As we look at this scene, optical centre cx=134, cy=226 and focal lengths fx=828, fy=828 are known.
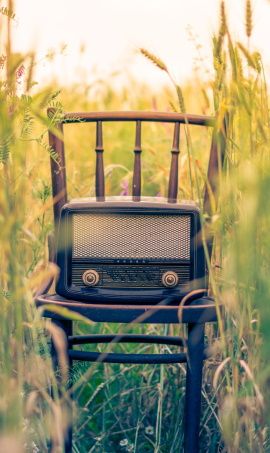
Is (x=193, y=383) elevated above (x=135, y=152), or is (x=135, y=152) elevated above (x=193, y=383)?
(x=135, y=152)

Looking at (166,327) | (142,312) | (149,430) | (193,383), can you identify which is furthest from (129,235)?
(149,430)

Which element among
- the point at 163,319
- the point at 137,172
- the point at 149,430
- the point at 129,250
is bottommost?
the point at 149,430

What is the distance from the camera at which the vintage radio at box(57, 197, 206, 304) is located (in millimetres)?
1787

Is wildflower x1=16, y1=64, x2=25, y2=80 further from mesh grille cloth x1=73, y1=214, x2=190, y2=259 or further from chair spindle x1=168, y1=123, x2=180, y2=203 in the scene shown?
chair spindle x1=168, y1=123, x2=180, y2=203

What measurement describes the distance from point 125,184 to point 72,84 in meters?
0.94

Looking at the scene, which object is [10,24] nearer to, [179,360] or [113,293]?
[113,293]

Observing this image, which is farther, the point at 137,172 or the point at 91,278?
the point at 137,172

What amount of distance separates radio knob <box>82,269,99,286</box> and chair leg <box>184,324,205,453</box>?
0.23 m

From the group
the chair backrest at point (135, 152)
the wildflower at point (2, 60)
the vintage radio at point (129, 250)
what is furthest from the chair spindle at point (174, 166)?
the wildflower at point (2, 60)

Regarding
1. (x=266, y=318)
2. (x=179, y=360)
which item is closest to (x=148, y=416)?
(x=179, y=360)

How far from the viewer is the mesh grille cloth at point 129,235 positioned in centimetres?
180

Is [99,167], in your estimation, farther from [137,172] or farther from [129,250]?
[129,250]

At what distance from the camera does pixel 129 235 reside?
5.90 ft

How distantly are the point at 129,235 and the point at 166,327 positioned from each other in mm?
553
